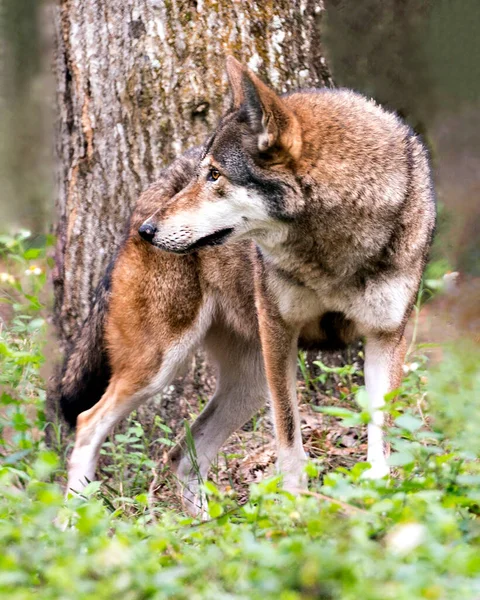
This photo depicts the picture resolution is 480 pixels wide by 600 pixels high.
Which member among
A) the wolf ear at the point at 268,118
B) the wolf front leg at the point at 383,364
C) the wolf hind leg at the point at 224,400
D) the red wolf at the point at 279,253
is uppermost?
the wolf ear at the point at 268,118

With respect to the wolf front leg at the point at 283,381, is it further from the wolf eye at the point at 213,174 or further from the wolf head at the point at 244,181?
the wolf eye at the point at 213,174

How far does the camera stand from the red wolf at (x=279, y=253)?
4.13 metres

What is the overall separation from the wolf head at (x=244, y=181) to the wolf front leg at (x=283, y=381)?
0.52 m

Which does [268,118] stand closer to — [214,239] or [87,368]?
[214,239]

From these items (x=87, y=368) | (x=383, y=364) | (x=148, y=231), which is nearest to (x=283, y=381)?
(x=383, y=364)

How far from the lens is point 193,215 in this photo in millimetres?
4191

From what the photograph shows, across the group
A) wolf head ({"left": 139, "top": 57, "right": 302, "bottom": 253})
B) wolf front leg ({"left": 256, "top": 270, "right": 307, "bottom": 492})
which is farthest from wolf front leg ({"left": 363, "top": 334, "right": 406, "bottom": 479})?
wolf head ({"left": 139, "top": 57, "right": 302, "bottom": 253})

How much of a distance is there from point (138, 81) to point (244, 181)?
1759 mm

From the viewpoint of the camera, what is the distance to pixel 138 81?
18.1 feet

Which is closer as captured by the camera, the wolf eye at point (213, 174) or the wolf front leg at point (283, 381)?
the wolf eye at point (213, 174)

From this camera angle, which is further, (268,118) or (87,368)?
(87,368)

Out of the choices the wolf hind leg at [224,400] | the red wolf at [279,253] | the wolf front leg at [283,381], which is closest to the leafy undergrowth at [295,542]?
the red wolf at [279,253]

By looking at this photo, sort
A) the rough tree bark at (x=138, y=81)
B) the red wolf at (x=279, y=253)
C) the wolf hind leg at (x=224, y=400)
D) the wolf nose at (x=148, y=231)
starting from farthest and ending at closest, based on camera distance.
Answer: the rough tree bark at (x=138, y=81), the wolf hind leg at (x=224, y=400), the wolf nose at (x=148, y=231), the red wolf at (x=279, y=253)

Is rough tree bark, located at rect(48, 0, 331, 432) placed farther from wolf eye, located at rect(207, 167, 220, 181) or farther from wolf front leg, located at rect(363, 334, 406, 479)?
wolf front leg, located at rect(363, 334, 406, 479)
